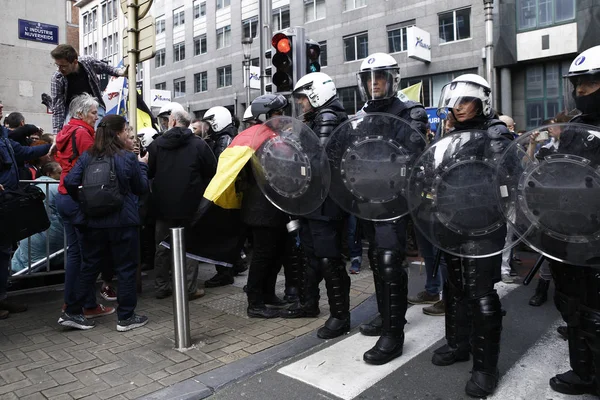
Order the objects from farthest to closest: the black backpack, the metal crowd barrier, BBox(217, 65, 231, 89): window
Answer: BBox(217, 65, 231, 89): window → the metal crowd barrier → the black backpack

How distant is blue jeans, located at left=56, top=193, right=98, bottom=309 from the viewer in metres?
4.20

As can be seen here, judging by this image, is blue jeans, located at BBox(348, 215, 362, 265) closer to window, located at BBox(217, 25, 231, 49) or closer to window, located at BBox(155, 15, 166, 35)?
window, located at BBox(217, 25, 231, 49)

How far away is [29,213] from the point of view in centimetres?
429

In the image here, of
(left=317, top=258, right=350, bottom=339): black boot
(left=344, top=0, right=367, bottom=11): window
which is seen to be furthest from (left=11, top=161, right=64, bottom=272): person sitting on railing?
(left=344, top=0, right=367, bottom=11): window

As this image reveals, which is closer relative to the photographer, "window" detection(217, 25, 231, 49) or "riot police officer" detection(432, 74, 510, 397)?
"riot police officer" detection(432, 74, 510, 397)

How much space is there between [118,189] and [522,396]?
10.8 feet

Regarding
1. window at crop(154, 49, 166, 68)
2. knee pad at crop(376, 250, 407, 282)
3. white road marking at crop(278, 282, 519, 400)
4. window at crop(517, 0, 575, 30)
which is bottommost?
white road marking at crop(278, 282, 519, 400)

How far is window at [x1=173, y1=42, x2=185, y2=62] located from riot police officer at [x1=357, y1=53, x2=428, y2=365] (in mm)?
35747

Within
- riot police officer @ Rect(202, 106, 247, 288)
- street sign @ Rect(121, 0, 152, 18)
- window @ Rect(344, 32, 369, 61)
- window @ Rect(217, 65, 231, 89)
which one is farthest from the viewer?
window @ Rect(217, 65, 231, 89)

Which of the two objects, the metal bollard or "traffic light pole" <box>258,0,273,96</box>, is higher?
"traffic light pole" <box>258,0,273,96</box>

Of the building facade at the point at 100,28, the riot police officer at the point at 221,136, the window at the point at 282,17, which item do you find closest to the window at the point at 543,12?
the window at the point at 282,17

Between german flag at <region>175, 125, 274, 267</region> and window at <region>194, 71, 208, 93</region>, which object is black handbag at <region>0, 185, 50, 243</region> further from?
window at <region>194, 71, 208, 93</region>

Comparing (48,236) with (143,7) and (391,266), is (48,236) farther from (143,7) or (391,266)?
(391,266)

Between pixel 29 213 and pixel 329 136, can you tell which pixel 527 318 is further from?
pixel 29 213
